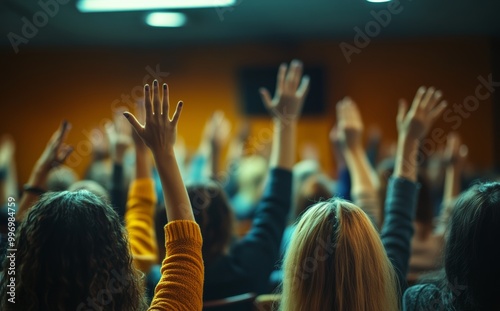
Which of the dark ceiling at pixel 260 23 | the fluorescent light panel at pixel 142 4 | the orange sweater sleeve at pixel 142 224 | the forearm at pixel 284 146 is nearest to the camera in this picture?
the orange sweater sleeve at pixel 142 224

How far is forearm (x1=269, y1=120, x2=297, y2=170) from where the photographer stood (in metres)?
1.58

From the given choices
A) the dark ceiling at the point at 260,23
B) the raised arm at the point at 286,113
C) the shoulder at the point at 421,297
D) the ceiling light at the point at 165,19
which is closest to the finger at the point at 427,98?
the raised arm at the point at 286,113

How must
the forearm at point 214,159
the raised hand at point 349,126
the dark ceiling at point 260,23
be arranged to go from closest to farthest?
1. the raised hand at point 349,126
2. the forearm at point 214,159
3. the dark ceiling at point 260,23

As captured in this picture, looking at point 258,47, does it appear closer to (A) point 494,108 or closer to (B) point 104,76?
(B) point 104,76

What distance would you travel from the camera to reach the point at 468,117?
5.34m

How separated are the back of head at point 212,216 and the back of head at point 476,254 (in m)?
0.71

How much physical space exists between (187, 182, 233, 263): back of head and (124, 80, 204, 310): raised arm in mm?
522

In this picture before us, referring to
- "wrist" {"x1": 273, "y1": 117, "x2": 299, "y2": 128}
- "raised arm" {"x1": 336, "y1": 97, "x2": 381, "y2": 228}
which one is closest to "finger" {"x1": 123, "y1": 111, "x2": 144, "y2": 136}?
"wrist" {"x1": 273, "y1": 117, "x2": 299, "y2": 128}

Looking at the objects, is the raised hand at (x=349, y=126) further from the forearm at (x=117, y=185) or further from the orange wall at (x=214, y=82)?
the orange wall at (x=214, y=82)

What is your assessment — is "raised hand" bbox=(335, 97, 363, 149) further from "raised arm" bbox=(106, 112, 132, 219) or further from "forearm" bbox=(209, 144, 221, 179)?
"raised arm" bbox=(106, 112, 132, 219)

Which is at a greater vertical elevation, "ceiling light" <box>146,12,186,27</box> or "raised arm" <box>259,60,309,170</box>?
"ceiling light" <box>146,12,186,27</box>

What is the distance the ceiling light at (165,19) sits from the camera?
4.28m

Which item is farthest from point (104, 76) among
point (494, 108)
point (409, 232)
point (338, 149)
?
point (409, 232)

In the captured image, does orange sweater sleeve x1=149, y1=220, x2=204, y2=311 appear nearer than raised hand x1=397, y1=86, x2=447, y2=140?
Yes
